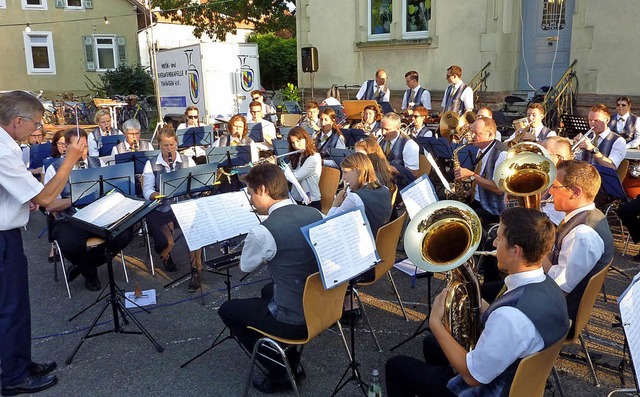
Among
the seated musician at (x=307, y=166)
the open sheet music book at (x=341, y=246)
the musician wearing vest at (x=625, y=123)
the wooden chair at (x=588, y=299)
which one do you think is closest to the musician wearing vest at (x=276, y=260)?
the open sheet music book at (x=341, y=246)

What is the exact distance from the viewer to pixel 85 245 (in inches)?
217

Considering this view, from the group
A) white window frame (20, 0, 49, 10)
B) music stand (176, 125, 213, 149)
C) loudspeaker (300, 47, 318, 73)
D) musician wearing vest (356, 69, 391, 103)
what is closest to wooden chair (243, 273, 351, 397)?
music stand (176, 125, 213, 149)

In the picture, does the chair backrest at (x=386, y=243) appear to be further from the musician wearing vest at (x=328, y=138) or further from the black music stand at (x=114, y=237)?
the musician wearing vest at (x=328, y=138)

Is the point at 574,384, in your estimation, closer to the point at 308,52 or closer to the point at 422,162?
the point at 422,162

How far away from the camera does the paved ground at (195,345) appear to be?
12.8 ft

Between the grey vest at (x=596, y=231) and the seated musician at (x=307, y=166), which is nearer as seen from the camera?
the grey vest at (x=596, y=231)

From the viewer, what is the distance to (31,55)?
2642 cm

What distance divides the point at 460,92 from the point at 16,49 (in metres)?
24.1

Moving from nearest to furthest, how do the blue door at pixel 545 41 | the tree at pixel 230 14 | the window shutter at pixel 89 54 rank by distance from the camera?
1. the blue door at pixel 545 41
2. the tree at pixel 230 14
3. the window shutter at pixel 89 54

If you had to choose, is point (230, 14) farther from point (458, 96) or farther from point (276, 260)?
point (276, 260)

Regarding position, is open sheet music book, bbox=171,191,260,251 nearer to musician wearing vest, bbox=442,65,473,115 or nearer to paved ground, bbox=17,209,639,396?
paved ground, bbox=17,209,639,396

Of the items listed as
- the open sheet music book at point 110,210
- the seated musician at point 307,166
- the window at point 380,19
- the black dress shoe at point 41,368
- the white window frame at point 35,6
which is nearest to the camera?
the black dress shoe at point 41,368

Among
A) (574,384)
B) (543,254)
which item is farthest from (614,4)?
(543,254)

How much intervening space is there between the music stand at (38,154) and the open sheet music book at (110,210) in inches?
154
